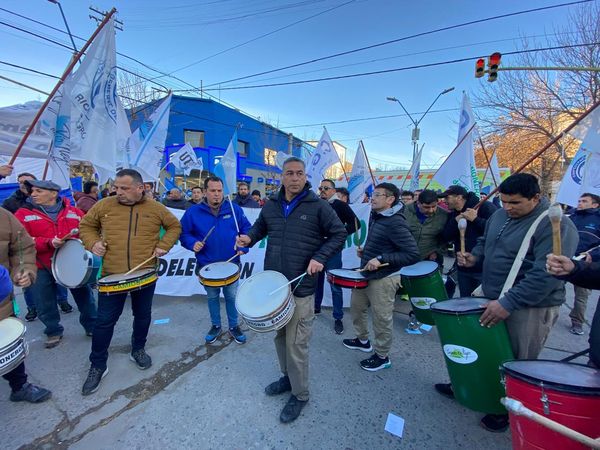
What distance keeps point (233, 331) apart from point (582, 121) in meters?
4.79

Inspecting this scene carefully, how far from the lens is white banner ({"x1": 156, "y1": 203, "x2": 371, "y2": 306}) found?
5219 millimetres

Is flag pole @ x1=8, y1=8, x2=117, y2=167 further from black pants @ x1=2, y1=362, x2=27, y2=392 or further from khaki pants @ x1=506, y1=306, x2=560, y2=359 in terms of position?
khaki pants @ x1=506, y1=306, x2=560, y2=359

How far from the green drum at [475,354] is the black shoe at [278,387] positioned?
1.58 m

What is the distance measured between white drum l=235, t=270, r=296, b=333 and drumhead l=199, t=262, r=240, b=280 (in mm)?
888

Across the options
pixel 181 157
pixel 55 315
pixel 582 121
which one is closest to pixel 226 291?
pixel 55 315

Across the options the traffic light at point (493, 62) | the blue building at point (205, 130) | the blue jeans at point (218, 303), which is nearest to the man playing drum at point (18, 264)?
the blue jeans at point (218, 303)

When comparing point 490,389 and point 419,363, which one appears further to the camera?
point 419,363

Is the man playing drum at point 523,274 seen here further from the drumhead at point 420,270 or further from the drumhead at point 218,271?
the drumhead at point 218,271

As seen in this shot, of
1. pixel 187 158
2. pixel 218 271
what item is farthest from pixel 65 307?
pixel 187 158

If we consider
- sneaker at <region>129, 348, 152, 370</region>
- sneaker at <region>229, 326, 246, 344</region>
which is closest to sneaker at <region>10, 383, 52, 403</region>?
sneaker at <region>129, 348, 152, 370</region>

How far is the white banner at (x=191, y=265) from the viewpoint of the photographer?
5219 mm

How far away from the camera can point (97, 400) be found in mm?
2699

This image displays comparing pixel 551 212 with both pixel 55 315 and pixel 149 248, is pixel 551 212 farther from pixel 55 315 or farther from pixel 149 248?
Answer: pixel 55 315

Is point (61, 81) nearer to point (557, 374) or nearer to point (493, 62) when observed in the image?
point (557, 374)
